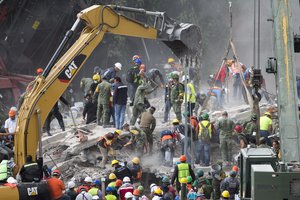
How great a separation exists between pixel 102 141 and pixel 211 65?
16725 mm

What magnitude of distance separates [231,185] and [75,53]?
5036mm

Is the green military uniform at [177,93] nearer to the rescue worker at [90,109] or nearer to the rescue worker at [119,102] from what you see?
the rescue worker at [119,102]

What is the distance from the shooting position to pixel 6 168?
1934cm

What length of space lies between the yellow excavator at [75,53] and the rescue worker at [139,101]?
2223 millimetres

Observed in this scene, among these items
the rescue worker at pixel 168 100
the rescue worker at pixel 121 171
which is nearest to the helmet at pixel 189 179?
the rescue worker at pixel 121 171

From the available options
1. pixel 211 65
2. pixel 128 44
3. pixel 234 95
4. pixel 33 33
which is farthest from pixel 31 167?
pixel 211 65

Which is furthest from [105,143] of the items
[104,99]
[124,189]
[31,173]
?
[31,173]

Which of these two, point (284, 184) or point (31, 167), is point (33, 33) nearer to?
point (31, 167)

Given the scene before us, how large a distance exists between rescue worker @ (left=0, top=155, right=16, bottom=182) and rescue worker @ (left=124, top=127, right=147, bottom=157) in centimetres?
449

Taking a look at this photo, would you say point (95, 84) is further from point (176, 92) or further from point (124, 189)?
point (124, 189)

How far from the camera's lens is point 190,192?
20234mm

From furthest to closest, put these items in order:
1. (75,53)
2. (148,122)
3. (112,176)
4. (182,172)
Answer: (148,122) → (75,53) → (182,172) → (112,176)

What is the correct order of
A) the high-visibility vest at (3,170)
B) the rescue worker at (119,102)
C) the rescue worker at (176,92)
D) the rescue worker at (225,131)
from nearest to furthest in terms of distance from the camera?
the high-visibility vest at (3,170), the rescue worker at (225,131), the rescue worker at (119,102), the rescue worker at (176,92)

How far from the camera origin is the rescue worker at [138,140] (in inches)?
979
